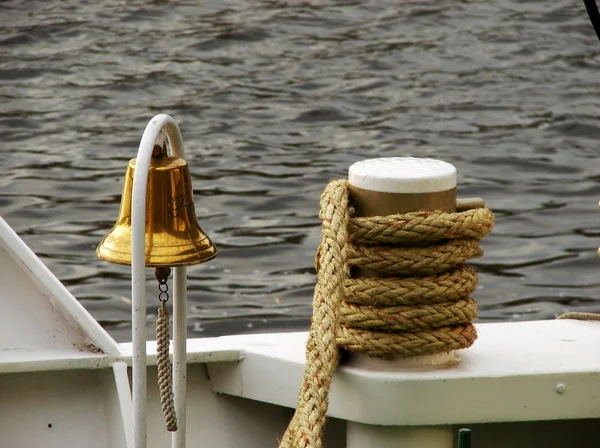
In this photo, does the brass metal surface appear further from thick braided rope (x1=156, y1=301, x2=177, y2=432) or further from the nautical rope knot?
thick braided rope (x1=156, y1=301, x2=177, y2=432)

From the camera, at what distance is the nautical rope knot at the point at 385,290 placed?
77.8 inches

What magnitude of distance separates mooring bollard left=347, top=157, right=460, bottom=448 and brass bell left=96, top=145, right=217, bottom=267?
32cm

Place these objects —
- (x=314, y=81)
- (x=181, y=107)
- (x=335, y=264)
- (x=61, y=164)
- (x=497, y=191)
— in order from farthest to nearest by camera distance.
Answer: (x=314, y=81) → (x=181, y=107) → (x=61, y=164) → (x=497, y=191) → (x=335, y=264)

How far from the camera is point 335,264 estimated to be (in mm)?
1972

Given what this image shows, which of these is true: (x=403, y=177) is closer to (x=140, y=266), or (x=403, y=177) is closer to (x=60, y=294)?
(x=140, y=266)

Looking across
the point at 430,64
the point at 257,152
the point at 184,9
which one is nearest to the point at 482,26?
the point at 430,64

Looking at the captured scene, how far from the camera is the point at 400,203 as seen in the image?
2023 millimetres

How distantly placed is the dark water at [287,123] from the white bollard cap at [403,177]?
107 inches

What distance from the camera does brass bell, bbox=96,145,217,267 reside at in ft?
6.23

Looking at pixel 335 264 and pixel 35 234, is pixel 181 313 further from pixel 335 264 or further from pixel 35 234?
pixel 35 234

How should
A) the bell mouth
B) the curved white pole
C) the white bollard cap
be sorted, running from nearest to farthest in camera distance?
the curved white pole < the bell mouth < the white bollard cap

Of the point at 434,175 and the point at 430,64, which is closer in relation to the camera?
the point at 434,175

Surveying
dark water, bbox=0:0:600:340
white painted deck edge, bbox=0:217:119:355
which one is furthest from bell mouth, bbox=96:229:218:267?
dark water, bbox=0:0:600:340

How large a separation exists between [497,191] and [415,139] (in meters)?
0.96
